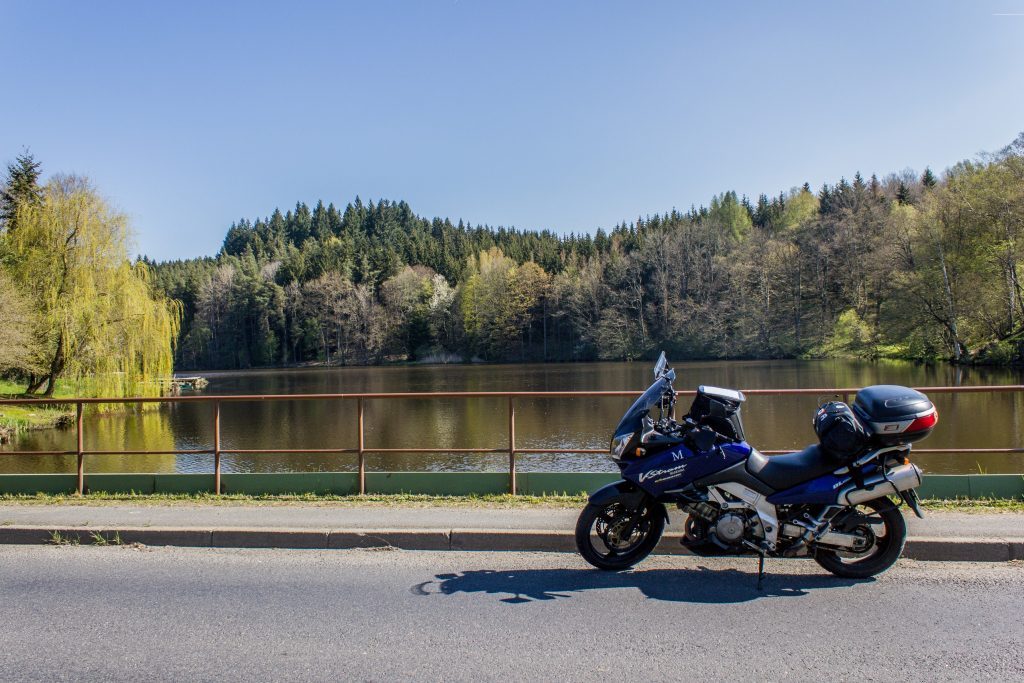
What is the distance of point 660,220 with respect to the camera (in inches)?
4584

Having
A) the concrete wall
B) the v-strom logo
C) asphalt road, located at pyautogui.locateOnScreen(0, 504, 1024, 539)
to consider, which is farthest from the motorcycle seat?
the concrete wall

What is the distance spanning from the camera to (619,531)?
5.29 metres

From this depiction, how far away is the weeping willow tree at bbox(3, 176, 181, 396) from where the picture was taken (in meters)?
29.6

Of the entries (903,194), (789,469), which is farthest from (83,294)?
(903,194)

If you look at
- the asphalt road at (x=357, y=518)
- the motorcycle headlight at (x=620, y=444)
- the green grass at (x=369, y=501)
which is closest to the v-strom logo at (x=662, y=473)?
the motorcycle headlight at (x=620, y=444)

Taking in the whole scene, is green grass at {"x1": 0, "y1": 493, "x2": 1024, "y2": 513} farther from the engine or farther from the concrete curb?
the engine

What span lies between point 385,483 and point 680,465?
185 inches

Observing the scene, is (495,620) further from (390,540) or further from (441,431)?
(441,431)

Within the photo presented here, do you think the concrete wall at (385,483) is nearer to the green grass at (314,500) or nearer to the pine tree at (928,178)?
the green grass at (314,500)

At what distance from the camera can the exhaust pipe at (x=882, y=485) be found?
4.84 metres

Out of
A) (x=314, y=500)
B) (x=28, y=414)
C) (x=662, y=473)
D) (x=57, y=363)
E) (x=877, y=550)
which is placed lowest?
(x=28, y=414)

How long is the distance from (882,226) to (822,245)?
794 cm

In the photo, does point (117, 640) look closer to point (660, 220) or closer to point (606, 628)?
point (606, 628)

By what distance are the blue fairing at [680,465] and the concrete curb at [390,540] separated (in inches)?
37.4
